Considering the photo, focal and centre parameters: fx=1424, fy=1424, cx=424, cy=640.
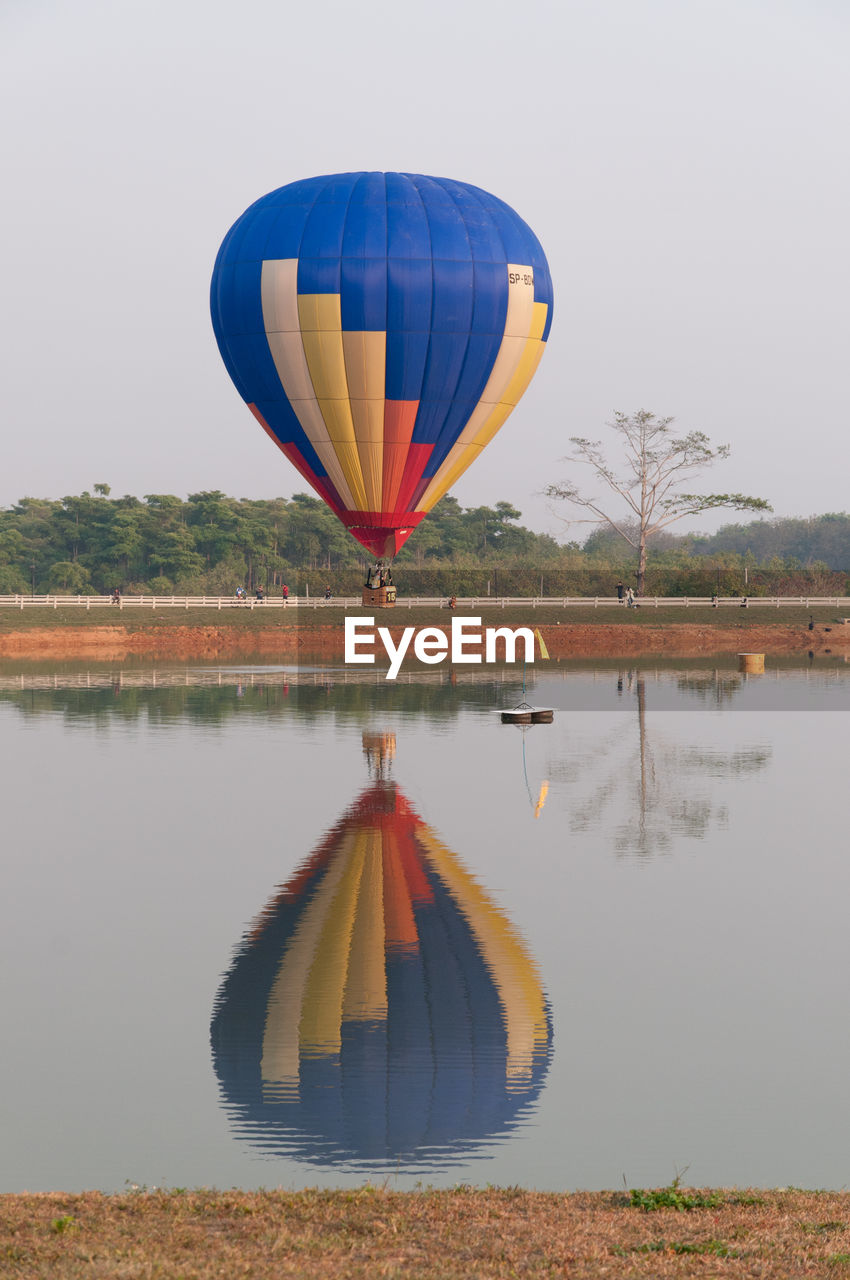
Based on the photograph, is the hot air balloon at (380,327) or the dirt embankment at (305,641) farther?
the dirt embankment at (305,641)

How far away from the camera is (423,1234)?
10.5 metres

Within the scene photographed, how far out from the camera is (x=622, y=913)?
23.4 metres

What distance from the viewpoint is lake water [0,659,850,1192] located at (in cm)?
1358

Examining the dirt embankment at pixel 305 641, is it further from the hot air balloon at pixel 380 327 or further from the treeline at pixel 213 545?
the treeline at pixel 213 545

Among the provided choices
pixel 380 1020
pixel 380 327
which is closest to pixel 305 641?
pixel 380 327

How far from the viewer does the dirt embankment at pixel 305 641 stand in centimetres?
8369

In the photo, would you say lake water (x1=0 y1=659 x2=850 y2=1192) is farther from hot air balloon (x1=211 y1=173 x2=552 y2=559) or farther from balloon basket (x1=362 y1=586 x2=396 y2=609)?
hot air balloon (x1=211 y1=173 x2=552 y2=559)

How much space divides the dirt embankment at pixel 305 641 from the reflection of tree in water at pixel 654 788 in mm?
34452

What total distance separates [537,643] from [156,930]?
63315 mm

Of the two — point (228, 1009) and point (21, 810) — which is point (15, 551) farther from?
point (228, 1009)

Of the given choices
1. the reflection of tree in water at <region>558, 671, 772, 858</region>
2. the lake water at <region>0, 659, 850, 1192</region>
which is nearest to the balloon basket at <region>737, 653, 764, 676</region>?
the reflection of tree in water at <region>558, 671, 772, 858</region>

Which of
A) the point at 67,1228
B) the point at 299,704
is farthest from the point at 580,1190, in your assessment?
the point at 299,704

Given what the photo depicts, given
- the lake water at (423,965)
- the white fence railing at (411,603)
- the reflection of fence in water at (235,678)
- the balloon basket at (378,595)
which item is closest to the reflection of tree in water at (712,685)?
the reflection of fence in water at (235,678)

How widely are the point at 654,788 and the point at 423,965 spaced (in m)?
17.2
